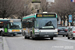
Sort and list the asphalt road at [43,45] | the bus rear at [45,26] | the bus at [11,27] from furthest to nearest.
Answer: the bus at [11,27] < the bus rear at [45,26] < the asphalt road at [43,45]

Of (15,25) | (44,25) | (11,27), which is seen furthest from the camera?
(15,25)

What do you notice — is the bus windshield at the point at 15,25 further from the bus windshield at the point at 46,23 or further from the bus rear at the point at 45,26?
the bus windshield at the point at 46,23

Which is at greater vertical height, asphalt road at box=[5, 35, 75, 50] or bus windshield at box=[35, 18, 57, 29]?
bus windshield at box=[35, 18, 57, 29]

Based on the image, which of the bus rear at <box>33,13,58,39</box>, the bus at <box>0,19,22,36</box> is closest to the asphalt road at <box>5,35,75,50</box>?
the bus rear at <box>33,13,58,39</box>

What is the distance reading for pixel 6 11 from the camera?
5628 centimetres

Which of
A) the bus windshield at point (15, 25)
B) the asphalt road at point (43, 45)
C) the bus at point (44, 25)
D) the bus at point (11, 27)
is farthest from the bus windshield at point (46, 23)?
the bus windshield at point (15, 25)

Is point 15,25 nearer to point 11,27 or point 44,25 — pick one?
point 11,27

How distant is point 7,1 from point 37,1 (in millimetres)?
61456

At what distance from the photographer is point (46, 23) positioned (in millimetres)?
24734

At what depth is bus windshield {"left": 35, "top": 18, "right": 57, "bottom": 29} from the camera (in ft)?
81.1

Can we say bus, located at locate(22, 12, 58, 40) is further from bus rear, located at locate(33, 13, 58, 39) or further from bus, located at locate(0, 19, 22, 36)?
bus, located at locate(0, 19, 22, 36)

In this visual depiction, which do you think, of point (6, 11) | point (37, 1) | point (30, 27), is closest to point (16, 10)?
point (6, 11)

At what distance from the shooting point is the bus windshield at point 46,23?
→ 24.7 metres

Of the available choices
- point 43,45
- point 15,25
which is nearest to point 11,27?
point 15,25
